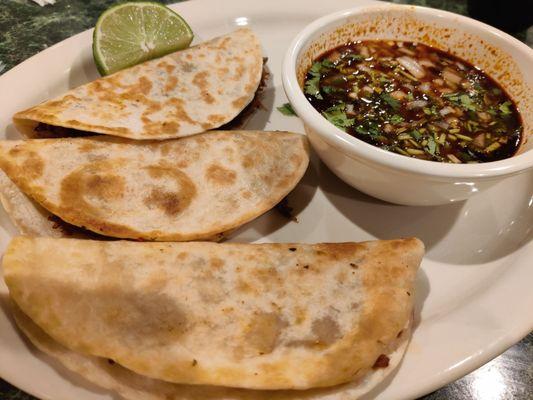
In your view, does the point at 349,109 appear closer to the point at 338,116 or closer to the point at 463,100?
the point at 338,116

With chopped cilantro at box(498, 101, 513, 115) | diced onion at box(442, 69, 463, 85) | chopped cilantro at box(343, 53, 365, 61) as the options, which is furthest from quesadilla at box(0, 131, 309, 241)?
chopped cilantro at box(498, 101, 513, 115)

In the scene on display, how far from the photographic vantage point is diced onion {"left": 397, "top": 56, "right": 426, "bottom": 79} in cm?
223

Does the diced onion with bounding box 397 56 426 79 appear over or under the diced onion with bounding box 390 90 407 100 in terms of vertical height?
over

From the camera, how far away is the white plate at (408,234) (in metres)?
1.48

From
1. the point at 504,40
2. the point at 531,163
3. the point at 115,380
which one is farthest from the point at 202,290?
the point at 504,40

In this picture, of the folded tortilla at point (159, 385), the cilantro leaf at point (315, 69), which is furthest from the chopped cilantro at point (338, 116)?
the folded tortilla at point (159, 385)

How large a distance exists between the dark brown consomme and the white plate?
0.95ft

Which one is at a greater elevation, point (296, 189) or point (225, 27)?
point (225, 27)

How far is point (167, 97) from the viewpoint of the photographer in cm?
229

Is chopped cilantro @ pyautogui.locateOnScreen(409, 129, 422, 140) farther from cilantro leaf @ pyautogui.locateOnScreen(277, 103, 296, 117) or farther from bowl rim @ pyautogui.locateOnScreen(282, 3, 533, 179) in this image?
cilantro leaf @ pyautogui.locateOnScreen(277, 103, 296, 117)

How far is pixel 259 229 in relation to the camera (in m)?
2.02

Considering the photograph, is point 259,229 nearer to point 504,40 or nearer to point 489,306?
point 489,306

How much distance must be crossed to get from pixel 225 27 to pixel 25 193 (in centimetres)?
155

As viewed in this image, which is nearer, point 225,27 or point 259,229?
point 259,229
